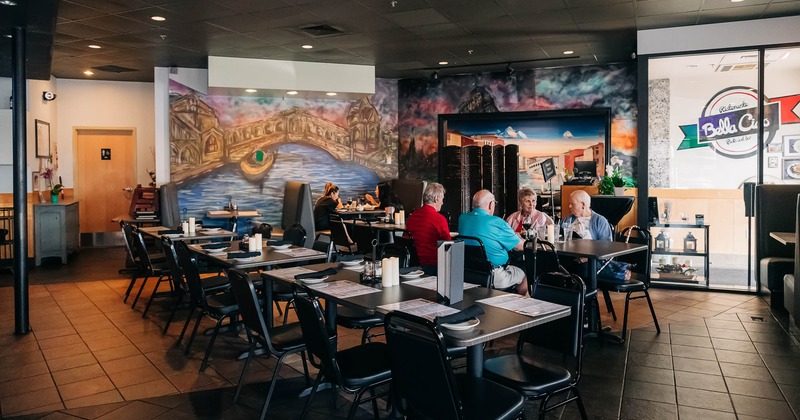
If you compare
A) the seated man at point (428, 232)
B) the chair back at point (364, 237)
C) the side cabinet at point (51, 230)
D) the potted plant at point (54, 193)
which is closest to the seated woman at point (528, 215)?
the seated man at point (428, 232)

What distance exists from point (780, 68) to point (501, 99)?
484 centimetres

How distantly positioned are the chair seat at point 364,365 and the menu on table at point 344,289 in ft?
1.03

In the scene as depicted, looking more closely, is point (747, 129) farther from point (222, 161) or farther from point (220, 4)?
point (222, 161)

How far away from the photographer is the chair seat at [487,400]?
2.52 meters

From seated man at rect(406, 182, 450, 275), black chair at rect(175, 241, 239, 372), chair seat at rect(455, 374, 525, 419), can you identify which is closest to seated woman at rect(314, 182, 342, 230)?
seated man at rect(406, 182, 450, 275)

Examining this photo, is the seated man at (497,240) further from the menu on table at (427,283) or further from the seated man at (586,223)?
the menu on table at (427,283)

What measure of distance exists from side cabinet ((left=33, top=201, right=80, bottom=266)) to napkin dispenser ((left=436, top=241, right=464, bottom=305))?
8914mm

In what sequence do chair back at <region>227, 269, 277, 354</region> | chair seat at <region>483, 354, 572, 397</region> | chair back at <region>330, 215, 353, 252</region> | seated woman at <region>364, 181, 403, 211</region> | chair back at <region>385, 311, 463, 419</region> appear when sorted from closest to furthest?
chair back at <region>385, 311, 463, 419</region>
chair seat at <region>483, 354, 572, 397</region>
chair back at <region>227, 269, 277, 354</region>
chair back at <region>330, 215, 353, 252</region>
seated woman at <region>364, 181, 403, 211</region>

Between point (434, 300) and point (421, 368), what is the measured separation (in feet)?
2.56

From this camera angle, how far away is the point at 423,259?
5.39 m

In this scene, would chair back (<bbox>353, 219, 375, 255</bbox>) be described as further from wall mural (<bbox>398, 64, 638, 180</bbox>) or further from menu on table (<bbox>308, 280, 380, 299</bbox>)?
wall mural (<bbox>398, 64, 638, 180</bbox>)

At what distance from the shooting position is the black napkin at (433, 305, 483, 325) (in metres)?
2.64

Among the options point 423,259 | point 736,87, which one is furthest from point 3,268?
point 736,87

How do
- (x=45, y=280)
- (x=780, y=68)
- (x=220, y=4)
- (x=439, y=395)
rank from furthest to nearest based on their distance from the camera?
(x=45, y=280) → (x=780, y=68) → (x=220, y=4) → (x=439, y=395)
